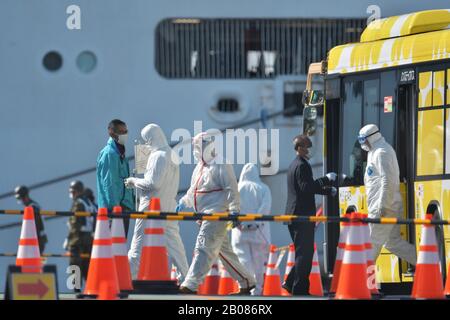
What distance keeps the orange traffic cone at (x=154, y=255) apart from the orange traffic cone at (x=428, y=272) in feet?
8.23

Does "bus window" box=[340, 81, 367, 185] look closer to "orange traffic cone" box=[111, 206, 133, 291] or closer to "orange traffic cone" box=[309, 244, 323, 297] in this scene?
"orange traffic cone" box=[309, 244, 323, 297]

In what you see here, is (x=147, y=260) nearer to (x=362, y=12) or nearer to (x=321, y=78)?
(x=321, y=78)

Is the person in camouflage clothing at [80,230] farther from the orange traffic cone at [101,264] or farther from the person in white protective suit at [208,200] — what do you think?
the orange traffic cone at [101,264]

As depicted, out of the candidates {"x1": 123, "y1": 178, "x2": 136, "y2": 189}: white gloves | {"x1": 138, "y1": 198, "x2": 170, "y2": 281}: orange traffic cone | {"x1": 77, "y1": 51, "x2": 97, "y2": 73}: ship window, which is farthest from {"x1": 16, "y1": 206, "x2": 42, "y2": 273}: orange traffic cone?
{"x1": 77, "y1": 51, "x2": 97, "y2": 73}: ship window

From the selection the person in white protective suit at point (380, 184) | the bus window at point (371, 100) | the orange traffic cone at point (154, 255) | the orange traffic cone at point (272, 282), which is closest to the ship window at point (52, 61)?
the orange traffic cone at point (272, 282)

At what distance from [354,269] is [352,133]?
4.95m

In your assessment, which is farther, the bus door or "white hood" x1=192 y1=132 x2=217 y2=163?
the bus door

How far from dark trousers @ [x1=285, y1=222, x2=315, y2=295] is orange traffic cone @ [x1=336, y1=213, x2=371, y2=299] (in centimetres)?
265

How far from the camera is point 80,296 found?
1376cm

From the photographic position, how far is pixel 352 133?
18.4m

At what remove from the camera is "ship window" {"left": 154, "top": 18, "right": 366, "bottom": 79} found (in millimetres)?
29391

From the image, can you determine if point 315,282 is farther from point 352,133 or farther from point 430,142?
point 430,142

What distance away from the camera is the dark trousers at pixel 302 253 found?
53.9ft

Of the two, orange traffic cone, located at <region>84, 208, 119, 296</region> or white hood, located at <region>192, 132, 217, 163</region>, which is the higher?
white hood, located at <region>192, 132, 217, 163</region>
